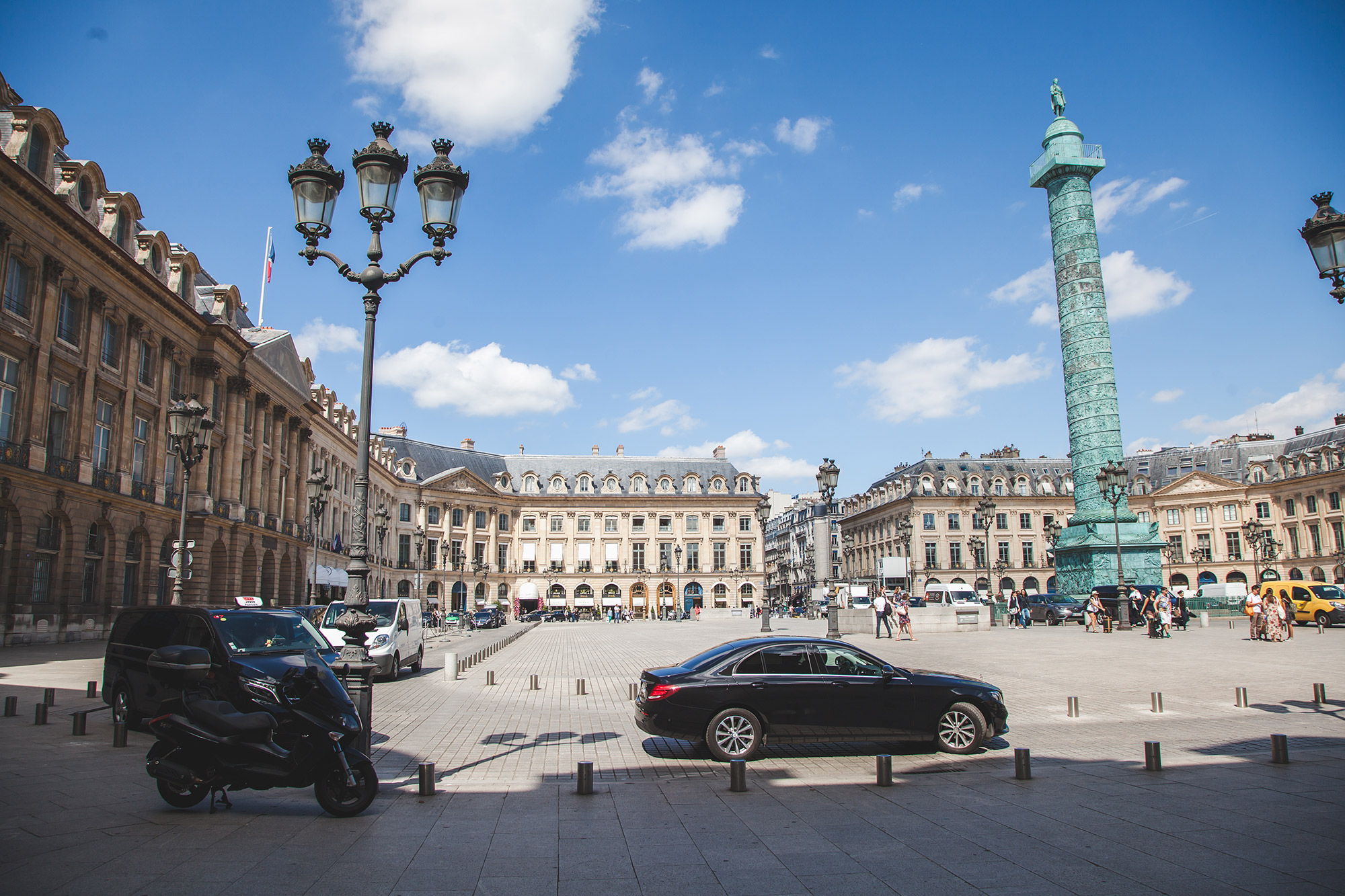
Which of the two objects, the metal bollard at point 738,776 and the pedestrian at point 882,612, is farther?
the pedestrian at point 882,612

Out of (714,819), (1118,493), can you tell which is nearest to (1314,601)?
(1118,493)

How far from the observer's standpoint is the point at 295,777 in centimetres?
703

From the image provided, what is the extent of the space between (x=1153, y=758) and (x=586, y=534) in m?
82.1

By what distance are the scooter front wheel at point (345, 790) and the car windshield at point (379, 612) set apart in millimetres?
11915

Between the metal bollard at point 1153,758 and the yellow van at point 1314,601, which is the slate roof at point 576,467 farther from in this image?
the metal bollard at point 1153,758

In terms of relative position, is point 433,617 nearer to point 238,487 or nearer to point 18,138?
point 238,487

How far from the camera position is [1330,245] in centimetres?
1171

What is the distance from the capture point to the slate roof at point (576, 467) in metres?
90.4

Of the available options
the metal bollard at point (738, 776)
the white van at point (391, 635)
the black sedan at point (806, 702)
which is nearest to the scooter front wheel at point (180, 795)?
the black sedan at point (806, 702)

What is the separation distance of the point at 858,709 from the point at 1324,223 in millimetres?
9543

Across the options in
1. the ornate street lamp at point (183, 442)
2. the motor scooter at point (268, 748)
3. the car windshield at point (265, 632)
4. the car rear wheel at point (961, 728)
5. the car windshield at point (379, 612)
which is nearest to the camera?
the motor scooter at point (268, 748)

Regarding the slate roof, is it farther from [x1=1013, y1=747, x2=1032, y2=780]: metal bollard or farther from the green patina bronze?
[x1=1013, y1=747, x2=1032, y2=780]: metal bollard

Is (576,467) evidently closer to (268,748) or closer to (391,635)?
(391,635)

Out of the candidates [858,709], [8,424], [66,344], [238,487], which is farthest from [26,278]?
[858,709]
